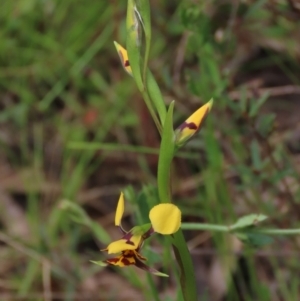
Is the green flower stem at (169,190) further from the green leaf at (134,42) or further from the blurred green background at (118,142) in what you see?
the blurred green background at (118,142)

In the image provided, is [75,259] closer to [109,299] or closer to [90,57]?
[109,299]

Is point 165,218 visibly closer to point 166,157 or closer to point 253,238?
point 166,157

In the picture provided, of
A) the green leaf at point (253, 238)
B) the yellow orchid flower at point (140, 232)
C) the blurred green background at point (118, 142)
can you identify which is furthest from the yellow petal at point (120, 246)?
the blurred green background at point (118, 142)

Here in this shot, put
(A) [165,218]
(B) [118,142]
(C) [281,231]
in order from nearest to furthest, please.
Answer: (A) [165,218] < (C) [281,231] < (B) [118,142]

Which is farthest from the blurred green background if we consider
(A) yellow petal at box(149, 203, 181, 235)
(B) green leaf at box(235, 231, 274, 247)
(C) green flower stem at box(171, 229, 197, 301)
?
(A) yellow petal at box(149, 203, 181, 235)

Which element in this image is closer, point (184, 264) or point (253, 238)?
point (184, 264)

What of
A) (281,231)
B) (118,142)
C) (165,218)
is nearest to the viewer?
(165,218)

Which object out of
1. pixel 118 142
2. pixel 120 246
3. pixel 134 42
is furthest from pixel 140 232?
pixel 118 142

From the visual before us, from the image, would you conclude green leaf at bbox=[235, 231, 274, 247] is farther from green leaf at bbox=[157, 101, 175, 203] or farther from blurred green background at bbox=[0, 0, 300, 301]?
blurred green background at bbox=[0, 0, 300, 301]
